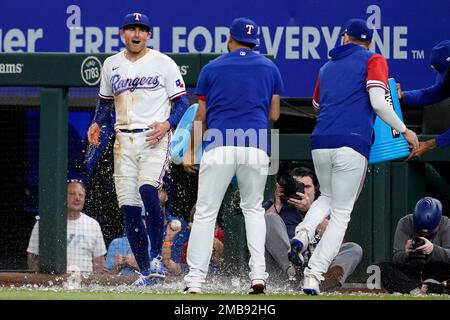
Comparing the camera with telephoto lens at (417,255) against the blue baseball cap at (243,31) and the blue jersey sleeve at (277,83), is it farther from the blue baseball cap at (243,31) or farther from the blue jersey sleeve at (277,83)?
the blue baseball cap at (243,31)

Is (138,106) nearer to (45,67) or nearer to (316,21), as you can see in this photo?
(45,67)

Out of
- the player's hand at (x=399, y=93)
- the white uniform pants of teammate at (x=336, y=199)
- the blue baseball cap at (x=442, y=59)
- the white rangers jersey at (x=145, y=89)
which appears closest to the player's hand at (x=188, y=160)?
the white rangers jersey at (x=145, y=89)

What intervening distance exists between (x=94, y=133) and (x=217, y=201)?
4.40 ft

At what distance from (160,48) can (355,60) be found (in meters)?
2.92

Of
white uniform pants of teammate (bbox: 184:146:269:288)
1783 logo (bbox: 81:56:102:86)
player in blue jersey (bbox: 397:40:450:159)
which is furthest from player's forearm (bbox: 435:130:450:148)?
1783 logo (bbox: 81:56:102:86)

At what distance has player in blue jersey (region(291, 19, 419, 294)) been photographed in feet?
26.5

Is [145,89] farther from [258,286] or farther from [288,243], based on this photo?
[258,286]

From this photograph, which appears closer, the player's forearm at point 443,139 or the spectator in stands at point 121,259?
the player's forearm at point 443,139

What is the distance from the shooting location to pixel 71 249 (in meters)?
9.76

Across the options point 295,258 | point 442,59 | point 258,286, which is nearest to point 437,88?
point 442,59

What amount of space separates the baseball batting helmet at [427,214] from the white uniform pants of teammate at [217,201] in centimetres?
159

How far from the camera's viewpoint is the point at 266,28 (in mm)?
10680

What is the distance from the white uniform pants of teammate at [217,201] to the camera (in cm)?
797

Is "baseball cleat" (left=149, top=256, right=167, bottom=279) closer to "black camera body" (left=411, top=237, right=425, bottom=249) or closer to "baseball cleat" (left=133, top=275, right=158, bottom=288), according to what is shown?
"baseball cleat" (left=133, top=275, right=158, bottom=288)
